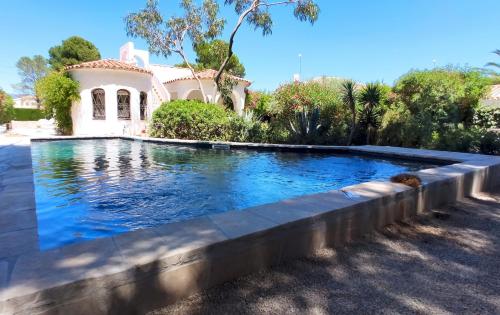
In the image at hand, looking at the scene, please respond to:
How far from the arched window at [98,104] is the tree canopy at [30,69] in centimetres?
8392

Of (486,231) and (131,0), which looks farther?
(131,0)

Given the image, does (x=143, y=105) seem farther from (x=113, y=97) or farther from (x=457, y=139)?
(x=457, y=139)

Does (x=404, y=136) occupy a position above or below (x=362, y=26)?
Result: below

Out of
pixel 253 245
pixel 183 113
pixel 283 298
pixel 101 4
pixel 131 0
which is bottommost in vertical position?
pixel 283 298

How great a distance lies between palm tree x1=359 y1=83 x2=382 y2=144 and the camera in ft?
47.8

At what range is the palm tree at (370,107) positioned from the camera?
1457 cm

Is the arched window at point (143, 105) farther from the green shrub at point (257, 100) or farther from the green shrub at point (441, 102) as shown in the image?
the green shrub at point (441, 102)

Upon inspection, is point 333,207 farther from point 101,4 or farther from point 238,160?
point 101,4

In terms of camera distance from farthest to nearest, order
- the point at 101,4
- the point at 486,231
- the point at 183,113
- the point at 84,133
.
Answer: the point at 101,4, the point at 84,133, the point at 183,113, the point at 486,231

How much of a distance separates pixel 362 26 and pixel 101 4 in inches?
950

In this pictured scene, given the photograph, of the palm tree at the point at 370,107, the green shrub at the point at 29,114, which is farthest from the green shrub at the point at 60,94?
the green shrub at the point at 29,114

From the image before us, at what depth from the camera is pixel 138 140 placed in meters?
16.9

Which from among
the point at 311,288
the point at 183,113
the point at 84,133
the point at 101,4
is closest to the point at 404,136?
the point at 183,113

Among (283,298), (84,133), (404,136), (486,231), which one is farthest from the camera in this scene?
(84,133)
